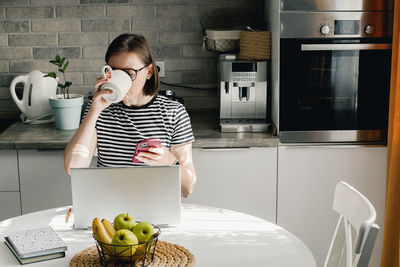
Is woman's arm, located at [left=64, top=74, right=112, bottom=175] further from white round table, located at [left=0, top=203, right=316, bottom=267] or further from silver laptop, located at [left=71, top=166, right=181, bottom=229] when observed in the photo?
silver laptop, located at [left=71, top=166, right=181, bottom=229]

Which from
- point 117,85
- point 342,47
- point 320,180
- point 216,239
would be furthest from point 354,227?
point 342,47

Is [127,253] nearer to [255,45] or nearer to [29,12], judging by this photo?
[255,45]

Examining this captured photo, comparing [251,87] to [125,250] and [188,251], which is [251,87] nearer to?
[188,251]

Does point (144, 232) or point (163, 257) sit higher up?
point (144, 232)

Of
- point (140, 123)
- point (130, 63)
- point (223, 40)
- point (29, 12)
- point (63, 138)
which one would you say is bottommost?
point (63, 138)

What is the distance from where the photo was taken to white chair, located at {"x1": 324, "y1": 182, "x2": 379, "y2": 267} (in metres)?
1.55

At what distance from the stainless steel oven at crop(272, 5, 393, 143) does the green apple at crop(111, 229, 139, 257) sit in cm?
150

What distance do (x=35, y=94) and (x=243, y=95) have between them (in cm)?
109

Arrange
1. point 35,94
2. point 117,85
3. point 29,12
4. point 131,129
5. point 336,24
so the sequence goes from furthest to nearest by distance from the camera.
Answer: point 29,12, point 35,94, point 336,24, point 131,129, point 117,85

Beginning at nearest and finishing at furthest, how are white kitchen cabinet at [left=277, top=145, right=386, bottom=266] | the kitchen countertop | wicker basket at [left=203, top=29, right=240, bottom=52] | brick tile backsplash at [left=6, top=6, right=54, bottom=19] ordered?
the kitchen countertop
white kitchen cabinet at [left=277, top=145, right=386, bottom=266]
wicker basket at [left=203, top=29, right=240, bottom=52]
brick tile backsplash at [left=6, top=6, right=54, bottom=19]

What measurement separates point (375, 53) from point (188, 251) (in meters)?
1.60

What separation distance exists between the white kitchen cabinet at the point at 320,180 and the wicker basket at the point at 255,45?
0.49 meters

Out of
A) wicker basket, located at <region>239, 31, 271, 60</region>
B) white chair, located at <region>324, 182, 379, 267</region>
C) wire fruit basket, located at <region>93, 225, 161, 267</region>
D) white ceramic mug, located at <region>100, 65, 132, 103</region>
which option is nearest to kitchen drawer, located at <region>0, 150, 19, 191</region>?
white ceramic mug, located at <region>100, 65, 132, 103</region>

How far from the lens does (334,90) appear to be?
114 inches
